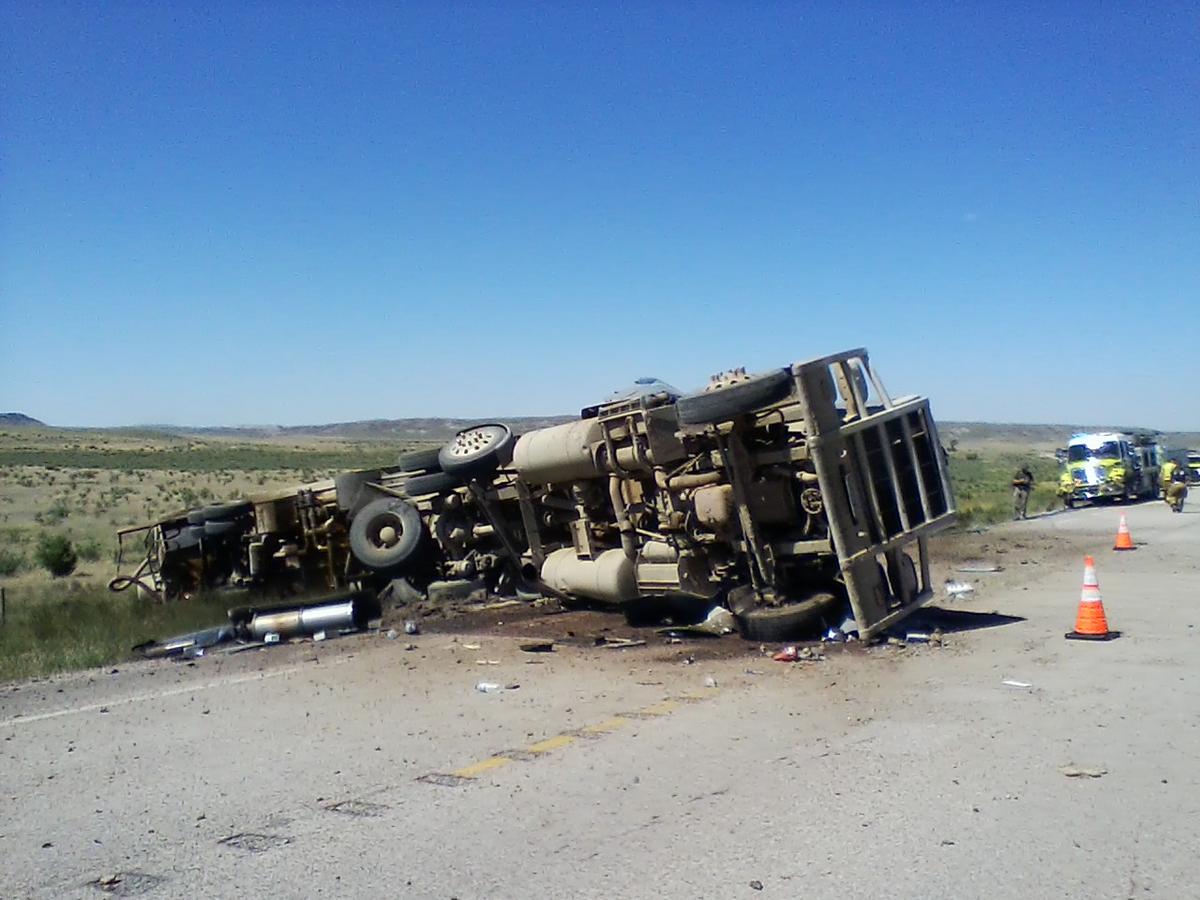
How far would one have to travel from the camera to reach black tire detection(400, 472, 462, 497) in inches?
641

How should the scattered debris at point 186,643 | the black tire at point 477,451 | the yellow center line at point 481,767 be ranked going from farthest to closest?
the black tire at point 477,451 < the scattered debris at point 186,643 < the yellow center line at point 481,767

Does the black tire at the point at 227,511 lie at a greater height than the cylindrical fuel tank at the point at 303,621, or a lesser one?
greater

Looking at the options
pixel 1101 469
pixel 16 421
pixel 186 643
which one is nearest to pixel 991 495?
pixel 1101 469

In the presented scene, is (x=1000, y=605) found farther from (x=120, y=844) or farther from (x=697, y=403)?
(x=120, y=844)

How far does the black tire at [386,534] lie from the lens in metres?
16.4

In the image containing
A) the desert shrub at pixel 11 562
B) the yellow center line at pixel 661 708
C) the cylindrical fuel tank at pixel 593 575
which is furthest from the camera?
the desert shrub at pixel 11 562

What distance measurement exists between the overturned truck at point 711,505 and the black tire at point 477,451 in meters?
0.02

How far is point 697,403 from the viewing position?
448 inches

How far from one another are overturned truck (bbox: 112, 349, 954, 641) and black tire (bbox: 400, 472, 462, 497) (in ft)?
0.07

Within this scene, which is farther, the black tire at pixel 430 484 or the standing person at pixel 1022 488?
the standing person at pixel 1022 488

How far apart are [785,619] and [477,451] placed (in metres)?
5.83

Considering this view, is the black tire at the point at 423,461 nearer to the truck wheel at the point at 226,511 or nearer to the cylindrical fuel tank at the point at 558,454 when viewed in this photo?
the cylindrical fuel tank at the point at 558,454

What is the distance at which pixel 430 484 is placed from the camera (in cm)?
1642

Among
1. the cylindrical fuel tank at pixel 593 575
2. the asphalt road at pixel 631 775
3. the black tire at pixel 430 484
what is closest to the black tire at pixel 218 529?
the black tire at pixel 430 484
